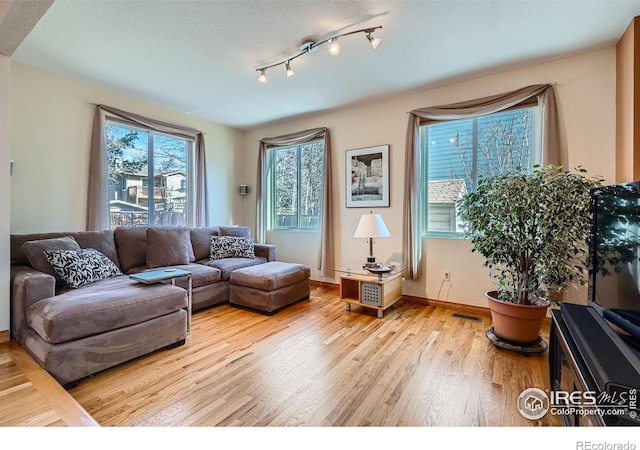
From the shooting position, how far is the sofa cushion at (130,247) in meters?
3.17

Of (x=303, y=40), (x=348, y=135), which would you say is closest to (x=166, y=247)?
(x=303, y=40)

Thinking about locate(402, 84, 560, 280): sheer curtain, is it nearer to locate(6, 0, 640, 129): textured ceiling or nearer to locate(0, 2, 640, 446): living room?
locate(0, 2, 640, 446): living room

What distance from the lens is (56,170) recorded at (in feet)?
10.3

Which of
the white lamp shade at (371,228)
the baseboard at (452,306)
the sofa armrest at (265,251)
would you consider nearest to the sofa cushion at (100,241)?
the sofa armrest at (265,251)

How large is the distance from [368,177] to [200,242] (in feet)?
8.06

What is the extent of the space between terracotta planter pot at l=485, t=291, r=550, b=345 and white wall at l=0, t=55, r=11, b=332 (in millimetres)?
3882

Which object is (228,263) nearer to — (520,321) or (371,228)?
(371,228)

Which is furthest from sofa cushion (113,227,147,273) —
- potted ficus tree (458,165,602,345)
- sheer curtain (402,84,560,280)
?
potted ficus tree (458,165,602,345)

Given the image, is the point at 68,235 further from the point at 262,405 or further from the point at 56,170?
the point at 262,405

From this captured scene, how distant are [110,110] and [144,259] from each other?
1852 mm

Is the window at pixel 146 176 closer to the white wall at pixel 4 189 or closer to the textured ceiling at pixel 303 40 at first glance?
the textured ceiling at pixel 303 40

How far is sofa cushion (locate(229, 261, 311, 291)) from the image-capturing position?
3.10 meters

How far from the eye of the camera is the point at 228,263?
11.8 feet

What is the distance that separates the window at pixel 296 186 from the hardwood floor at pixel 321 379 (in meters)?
2.10
